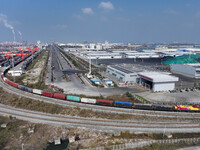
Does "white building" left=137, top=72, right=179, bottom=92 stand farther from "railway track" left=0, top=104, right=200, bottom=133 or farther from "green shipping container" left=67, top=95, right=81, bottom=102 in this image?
"green shipping container" left=67, top=95, right=81, bottom=102

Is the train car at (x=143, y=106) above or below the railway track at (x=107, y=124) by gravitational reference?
above

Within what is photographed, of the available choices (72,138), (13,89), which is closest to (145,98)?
(72,138)

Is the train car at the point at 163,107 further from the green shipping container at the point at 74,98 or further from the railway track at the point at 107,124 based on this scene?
the green shipping container at the point at 74,98

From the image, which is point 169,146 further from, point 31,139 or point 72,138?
point 31,139

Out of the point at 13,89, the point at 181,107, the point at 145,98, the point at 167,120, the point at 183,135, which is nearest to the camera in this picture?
the point at 183,135

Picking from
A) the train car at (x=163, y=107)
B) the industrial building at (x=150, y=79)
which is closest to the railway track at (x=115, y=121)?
the train car at (x=163, y=107)

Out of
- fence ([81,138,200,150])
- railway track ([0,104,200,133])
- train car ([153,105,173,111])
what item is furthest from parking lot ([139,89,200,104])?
fence ([81,138,200,150])

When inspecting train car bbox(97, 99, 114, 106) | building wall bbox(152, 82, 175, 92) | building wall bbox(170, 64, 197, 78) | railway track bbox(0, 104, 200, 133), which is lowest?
railway track bbox(0, 104, 200, 133)

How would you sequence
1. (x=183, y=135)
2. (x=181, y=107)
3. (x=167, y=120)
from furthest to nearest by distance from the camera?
(x=181, y=107)
(x=167, y=120)
(x=183, y=135)
